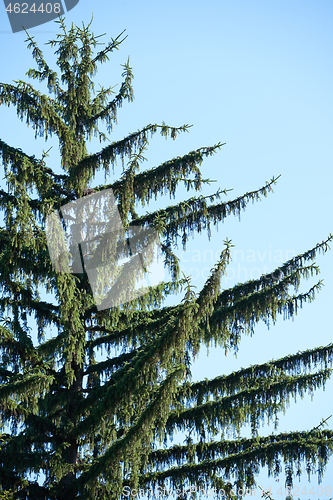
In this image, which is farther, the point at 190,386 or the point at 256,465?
the point at 190,386

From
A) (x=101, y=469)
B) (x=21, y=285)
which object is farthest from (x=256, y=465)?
(x=21, y=285)

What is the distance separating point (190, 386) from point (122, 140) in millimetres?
5281

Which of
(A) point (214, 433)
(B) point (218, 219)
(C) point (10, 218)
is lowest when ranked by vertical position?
(A) point (214, 433)

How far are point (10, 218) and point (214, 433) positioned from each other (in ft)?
18.2

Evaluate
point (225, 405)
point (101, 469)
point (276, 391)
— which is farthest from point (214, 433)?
point (101, 469)

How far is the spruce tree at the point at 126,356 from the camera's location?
8.01 meters

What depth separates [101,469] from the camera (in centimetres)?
805

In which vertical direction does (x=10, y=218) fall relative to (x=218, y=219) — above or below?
below

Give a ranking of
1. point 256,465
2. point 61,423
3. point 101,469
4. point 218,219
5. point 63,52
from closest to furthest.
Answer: point 101,469 < point 256,465 < point 61,423 < point 218,219 < point 63,52

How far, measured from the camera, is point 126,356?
33.7 feet

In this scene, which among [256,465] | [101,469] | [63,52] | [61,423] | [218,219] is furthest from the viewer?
[63,52]

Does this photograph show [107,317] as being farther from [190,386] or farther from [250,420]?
[250,420]

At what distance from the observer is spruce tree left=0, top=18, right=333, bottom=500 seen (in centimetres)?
801

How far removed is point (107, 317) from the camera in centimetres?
1072
